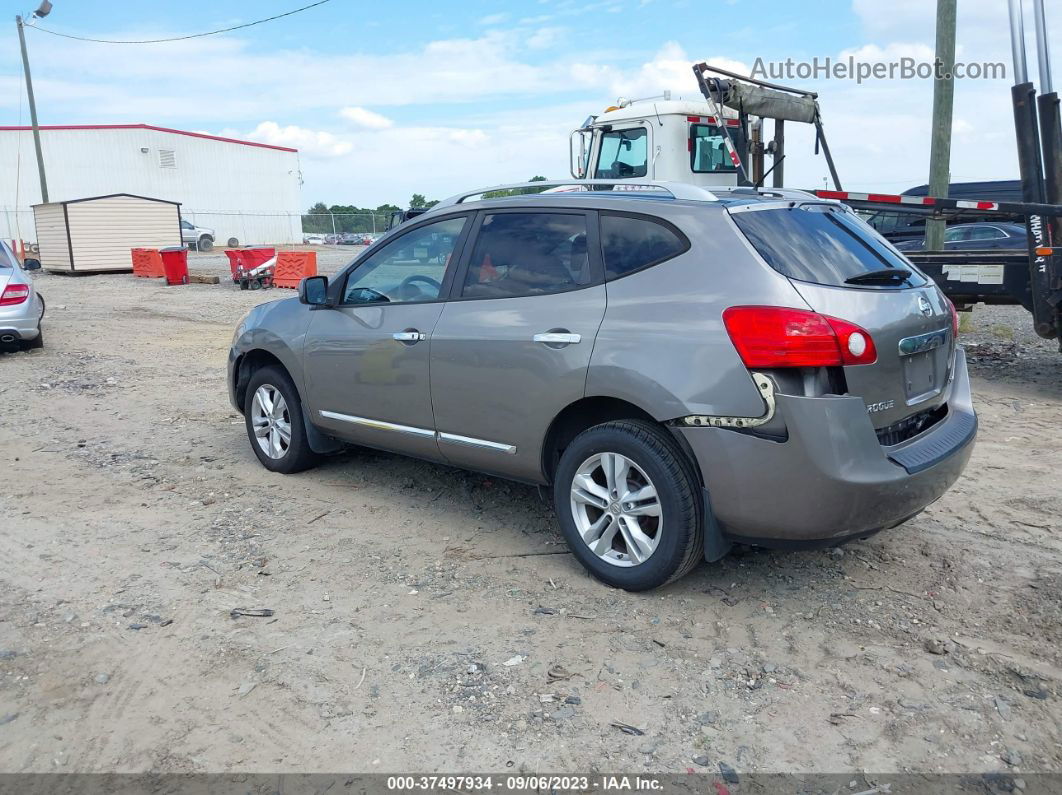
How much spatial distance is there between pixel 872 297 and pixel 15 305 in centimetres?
1032

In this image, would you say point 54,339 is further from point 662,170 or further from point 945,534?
point 945,534

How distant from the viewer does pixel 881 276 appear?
158 inches

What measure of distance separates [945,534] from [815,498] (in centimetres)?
164

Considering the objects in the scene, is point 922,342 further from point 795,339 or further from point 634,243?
point 634,243

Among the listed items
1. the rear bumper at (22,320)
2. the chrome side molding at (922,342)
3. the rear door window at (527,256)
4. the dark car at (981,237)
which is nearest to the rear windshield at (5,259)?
the rear bumper at (22,320)

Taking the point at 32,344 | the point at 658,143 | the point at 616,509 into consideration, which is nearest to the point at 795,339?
the point at 616,509

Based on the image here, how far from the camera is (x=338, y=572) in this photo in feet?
14.6

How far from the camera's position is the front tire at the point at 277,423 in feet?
19.1

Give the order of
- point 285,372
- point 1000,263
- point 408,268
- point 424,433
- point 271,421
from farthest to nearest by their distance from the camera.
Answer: point 1000,263
point 271,421
point 285,372
point 408,268
point 424,433

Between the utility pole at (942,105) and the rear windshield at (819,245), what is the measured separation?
7.85 meters

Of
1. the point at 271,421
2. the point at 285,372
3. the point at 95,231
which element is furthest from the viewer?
the point at 95,231

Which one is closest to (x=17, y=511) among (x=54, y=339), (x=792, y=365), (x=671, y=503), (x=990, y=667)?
(x=671, y=503)

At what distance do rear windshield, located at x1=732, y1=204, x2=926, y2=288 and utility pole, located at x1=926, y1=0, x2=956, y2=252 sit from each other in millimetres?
7847

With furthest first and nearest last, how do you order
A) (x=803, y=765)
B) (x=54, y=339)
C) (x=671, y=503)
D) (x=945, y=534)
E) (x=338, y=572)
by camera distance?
(x=54, y=339) → (x=945, y=534) → (x=338, y=572) → (x=671, y=503) → (x=803, y=765)
